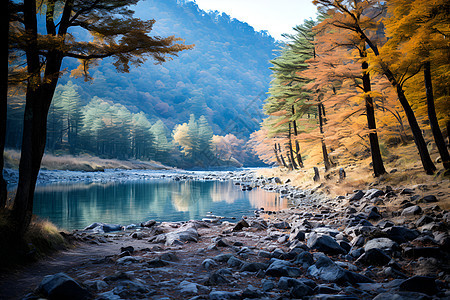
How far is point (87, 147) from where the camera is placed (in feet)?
195

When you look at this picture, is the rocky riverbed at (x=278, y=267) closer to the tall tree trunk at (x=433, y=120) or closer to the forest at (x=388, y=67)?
the tall tree trunk at (x=433, y=120)

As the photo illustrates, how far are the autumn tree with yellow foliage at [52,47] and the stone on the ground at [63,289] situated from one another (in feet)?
8.50

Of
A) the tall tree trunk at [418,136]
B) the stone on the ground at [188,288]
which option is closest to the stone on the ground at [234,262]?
the stone on the ground at [188,288]

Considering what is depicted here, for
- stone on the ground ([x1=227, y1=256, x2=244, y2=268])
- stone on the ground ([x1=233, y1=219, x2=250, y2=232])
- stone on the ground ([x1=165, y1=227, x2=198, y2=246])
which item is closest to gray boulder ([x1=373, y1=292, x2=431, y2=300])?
stone on the ground ([x1=227, y1=256, x2=244, y2=268])

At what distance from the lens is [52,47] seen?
217 inches

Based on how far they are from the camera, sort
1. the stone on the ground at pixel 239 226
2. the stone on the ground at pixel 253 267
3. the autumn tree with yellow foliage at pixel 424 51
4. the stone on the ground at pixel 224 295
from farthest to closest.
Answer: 1. the stone on the ground at pixel 239 226
2. the autumn tree with yellow foliage at pixel 424 51
3. the stone on the ground at pixel 253 267
4. the stone on the ground at pixel 224 295

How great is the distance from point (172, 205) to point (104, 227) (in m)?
7.02

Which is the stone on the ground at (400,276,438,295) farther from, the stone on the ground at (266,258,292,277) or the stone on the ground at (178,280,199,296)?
the stone on the ground at (178,280,199,296)

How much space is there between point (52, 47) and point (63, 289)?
4741 millimetres

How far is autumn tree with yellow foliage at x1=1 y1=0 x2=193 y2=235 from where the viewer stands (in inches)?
207

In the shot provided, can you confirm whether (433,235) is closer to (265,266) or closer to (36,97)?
(265,266)

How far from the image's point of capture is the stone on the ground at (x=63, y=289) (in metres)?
3.04

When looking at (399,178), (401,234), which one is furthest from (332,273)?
(399,178)

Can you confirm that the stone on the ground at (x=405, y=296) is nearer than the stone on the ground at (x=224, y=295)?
Yes
